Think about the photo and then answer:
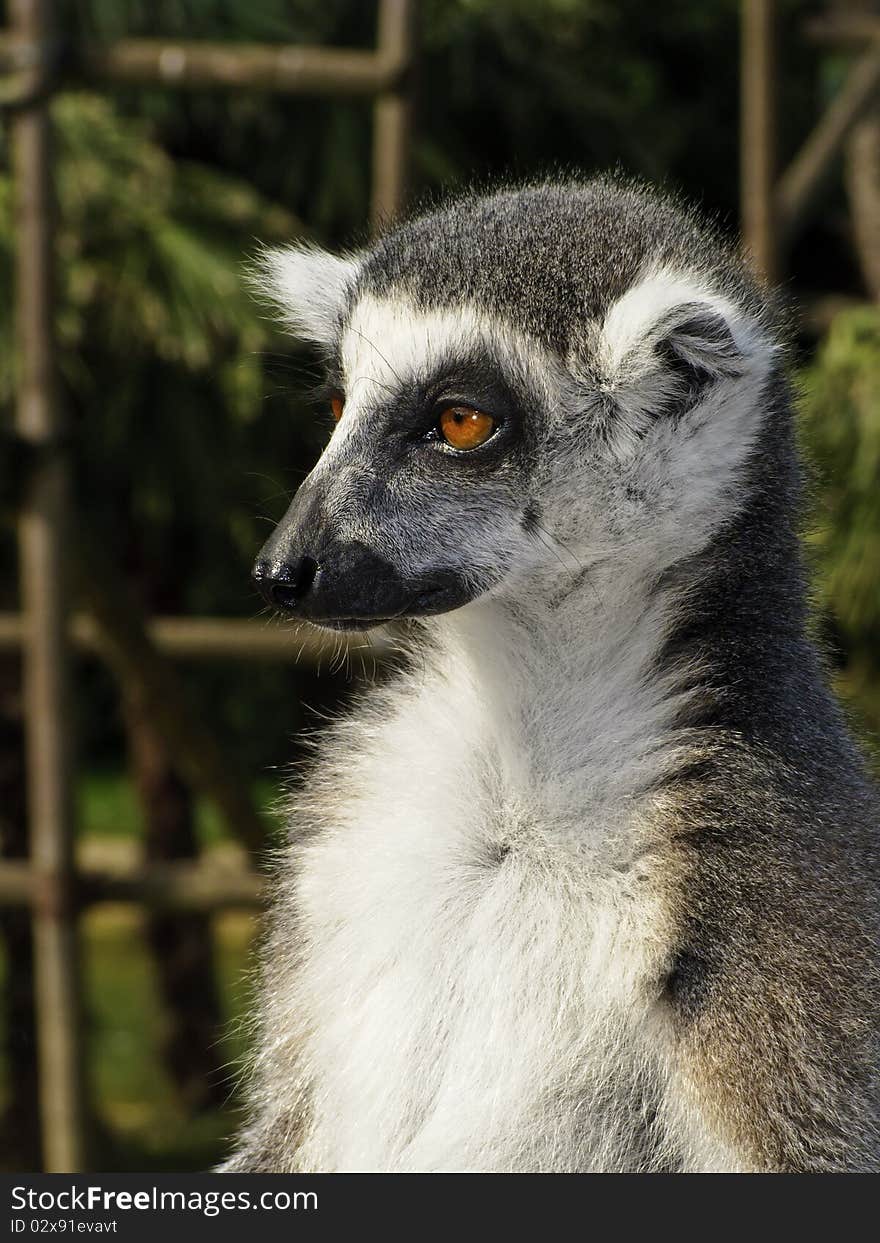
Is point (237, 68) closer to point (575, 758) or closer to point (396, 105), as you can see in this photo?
point (396, 105)

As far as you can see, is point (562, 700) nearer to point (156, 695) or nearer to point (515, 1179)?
point (515, 1179)

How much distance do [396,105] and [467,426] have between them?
189 cm

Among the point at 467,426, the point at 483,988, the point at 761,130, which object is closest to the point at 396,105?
the point at 761,130

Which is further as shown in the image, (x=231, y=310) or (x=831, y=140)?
(x=231, y=310)

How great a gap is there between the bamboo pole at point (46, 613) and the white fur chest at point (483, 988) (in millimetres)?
1956

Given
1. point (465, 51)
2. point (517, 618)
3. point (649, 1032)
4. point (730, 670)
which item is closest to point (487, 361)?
point (517, 618)

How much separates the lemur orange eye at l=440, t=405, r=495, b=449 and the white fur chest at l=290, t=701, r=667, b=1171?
15.7 inches

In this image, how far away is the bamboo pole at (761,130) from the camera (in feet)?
13.4

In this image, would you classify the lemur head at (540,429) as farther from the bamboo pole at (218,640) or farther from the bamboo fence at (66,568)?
the bamboo pole at (218,640)

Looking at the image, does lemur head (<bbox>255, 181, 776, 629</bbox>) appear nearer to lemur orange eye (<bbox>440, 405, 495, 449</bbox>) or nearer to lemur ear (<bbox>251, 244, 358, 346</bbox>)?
lemur orange eye (<bbox>440, 405, 495, 449</bbox>)

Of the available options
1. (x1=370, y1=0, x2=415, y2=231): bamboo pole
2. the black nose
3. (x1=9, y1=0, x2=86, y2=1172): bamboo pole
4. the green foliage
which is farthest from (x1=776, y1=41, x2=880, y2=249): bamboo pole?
the black nose

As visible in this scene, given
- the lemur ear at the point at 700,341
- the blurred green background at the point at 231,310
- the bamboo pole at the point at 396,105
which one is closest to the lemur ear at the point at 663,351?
the lemur ear at the point at 700,341

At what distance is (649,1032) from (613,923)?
0.13m

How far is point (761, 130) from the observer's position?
411cm
